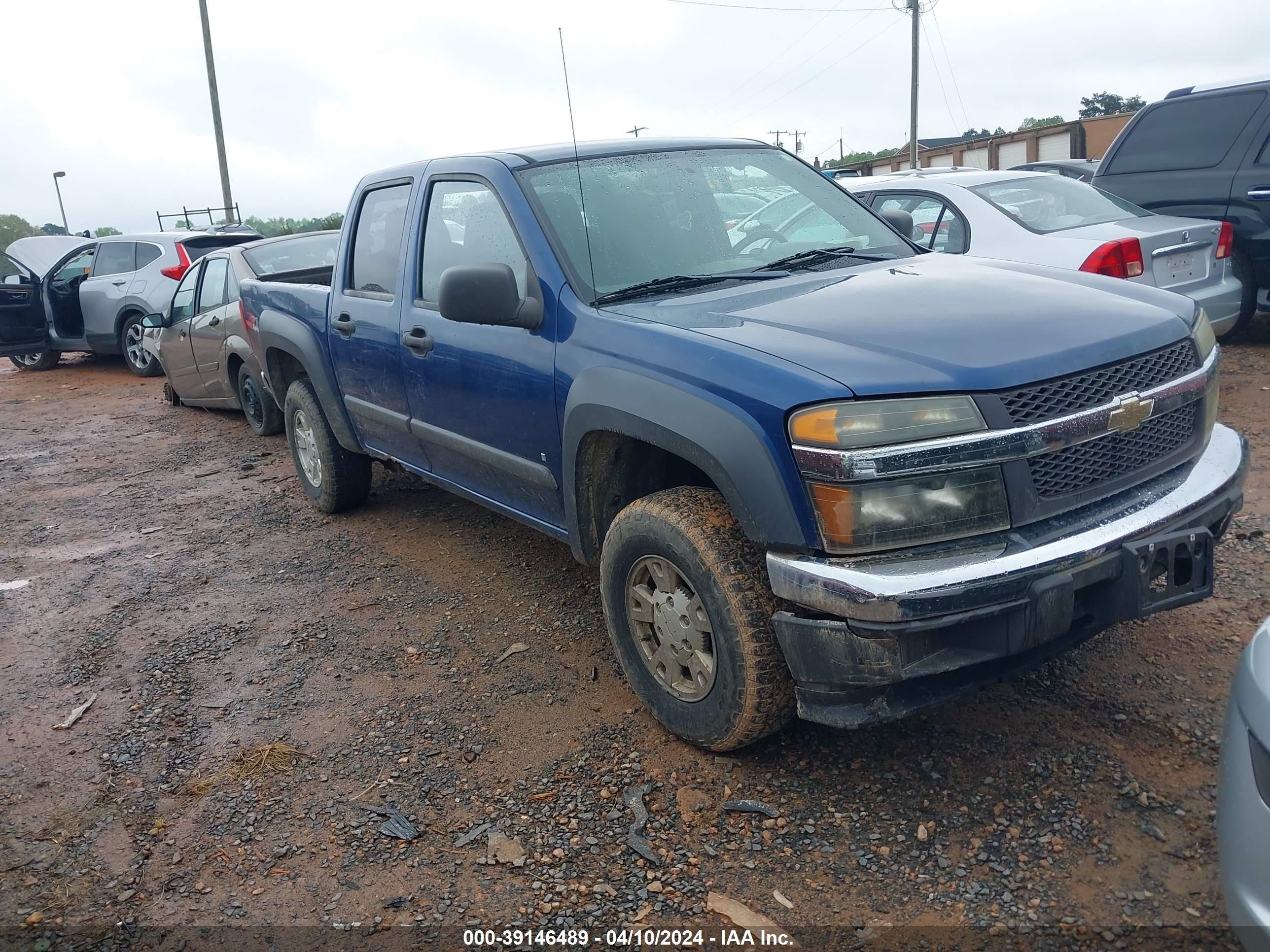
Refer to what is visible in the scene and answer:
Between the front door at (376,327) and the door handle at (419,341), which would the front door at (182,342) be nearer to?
the front door at (376,327)

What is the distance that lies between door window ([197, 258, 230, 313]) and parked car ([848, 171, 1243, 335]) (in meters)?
5.43

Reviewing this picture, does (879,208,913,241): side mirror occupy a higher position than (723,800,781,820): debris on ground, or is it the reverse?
(879,208,913,241): side mirror

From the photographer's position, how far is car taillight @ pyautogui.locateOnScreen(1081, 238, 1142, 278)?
5.86 m

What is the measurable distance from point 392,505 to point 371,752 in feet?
9.43

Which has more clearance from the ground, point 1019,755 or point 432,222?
point 432,222

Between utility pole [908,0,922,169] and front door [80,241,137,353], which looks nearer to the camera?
front door [80,241,137,353]

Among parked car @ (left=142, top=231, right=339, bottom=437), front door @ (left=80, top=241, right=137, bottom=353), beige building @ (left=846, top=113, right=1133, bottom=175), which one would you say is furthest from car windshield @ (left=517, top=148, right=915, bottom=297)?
beige building @ (left=846, top=113, right=1133, bottom=175)

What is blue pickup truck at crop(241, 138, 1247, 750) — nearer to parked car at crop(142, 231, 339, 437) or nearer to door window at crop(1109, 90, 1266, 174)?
parked car at crop(142, 231, 339, 437)

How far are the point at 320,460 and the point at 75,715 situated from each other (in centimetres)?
217

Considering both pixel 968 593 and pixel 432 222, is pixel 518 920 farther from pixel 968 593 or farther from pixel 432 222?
pixel 432 222

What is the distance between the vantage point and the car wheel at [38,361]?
1448 cm

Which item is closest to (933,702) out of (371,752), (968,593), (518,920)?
(968,593)

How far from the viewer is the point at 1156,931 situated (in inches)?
89.7

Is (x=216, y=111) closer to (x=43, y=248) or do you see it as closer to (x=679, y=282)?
(x=43, y=248)
